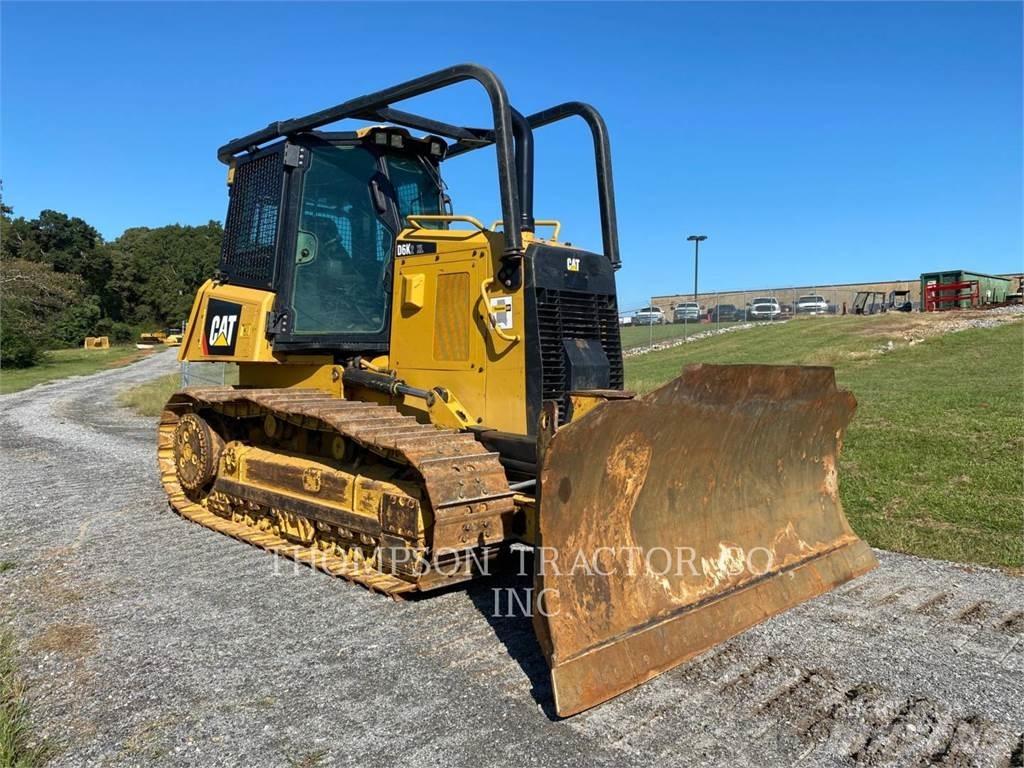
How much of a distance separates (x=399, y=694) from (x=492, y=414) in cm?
204

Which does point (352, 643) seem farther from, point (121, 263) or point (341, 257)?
point (121, 263)

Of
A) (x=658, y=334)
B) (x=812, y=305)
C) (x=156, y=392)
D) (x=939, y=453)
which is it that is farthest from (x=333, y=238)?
(x=812, y=305)

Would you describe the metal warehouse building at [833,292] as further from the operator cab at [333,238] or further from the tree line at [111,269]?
the operator cab at [333,238]

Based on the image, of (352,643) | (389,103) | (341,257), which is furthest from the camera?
(341,257)

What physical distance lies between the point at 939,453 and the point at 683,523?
19.9ft

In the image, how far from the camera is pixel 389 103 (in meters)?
5.46

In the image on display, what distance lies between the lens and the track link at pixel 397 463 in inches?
172

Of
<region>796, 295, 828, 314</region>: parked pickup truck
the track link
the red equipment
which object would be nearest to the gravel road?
the track link

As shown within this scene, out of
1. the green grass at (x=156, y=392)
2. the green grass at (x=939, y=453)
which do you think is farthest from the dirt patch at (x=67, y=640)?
the green grass at (x=156, y=392)

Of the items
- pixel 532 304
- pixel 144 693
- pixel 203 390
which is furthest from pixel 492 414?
pixel 203 390

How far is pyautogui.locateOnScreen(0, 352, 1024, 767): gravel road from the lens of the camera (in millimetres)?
3176

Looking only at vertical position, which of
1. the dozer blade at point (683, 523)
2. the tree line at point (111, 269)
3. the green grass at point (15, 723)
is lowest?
the green grass at point (15, 723)

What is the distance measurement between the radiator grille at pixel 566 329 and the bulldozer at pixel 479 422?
0.02 metres

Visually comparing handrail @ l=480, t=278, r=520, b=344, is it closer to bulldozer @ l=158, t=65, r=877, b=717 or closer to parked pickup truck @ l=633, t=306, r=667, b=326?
bulldozer @ l=158, t=65, r=877, b=717
